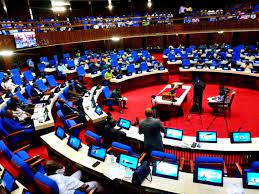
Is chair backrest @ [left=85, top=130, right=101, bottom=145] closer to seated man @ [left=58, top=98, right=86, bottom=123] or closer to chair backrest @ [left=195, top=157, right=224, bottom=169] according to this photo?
chair backrest @ [left=195, top=157, right=224, bottom=169]

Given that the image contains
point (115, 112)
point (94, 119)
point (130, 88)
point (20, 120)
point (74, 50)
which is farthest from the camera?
point (74, 50)

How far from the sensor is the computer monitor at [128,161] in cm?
437

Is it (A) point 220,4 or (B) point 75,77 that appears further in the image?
(A) point 220,4

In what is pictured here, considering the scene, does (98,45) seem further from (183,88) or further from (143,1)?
(183,88)

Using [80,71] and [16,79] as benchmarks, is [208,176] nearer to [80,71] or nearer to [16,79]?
[16,79]

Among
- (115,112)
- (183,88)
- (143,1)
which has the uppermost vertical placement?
(143,1)

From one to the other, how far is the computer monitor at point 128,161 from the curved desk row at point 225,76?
9087 millimetres

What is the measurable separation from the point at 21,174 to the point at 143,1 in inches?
1013

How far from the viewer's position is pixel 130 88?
507 inches

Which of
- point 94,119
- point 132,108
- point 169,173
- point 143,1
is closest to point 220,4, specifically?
point 143,1

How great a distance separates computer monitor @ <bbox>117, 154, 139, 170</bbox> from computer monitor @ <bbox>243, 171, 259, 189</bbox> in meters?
1.82

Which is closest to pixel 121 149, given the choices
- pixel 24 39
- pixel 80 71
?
pixel 80 71

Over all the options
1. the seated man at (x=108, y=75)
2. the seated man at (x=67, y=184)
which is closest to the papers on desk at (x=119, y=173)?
the seated man at (x=67, y=184)

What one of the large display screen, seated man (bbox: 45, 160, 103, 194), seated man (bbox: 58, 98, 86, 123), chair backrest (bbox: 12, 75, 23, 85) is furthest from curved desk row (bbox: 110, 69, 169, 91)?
seated man (bbox: 45, 160, 103, 194)
